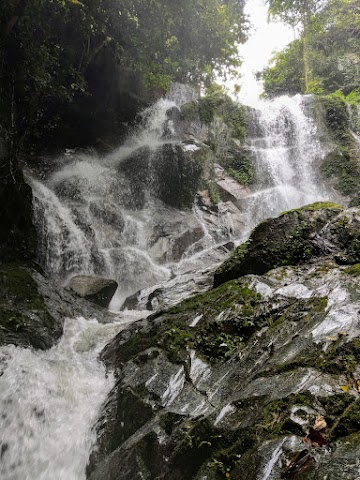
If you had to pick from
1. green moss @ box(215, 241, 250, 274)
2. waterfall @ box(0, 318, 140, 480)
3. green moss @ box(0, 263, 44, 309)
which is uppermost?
green moss @ box(0, 263, 44, 309)

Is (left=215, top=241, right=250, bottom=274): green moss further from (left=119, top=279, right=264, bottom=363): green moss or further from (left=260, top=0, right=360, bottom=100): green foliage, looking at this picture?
(left=260, top=0, right=360, bottom=100): green foliage

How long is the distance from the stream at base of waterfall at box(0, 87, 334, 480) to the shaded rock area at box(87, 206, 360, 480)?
50cm

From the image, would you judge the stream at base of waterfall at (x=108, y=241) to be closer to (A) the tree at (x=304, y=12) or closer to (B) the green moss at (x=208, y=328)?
(B) the green moss at (x=208, y=328)

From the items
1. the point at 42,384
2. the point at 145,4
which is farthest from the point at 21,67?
the point at 42,384

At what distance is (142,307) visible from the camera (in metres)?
8.83

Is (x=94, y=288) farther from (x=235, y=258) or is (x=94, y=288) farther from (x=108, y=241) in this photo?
(x=235, y=258)

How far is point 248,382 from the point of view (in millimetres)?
3322

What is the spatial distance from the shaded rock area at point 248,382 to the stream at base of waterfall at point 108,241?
50 centimetres

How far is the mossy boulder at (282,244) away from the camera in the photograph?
569cm

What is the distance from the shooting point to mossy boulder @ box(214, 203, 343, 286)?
569cm

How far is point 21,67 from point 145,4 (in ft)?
20.3

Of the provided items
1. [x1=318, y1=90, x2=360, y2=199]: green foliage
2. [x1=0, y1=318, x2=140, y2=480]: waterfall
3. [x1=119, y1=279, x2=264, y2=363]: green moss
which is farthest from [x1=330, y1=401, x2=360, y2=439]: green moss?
[x1=318, y1=90, x2=360, y2=199]: green foliage

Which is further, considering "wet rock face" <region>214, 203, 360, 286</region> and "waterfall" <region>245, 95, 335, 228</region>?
"waterfall" <region>245, 95, 335, 228</region>

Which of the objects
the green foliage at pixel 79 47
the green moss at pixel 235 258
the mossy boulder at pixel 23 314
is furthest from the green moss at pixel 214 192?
the mossy boulder at pixel 23 314
